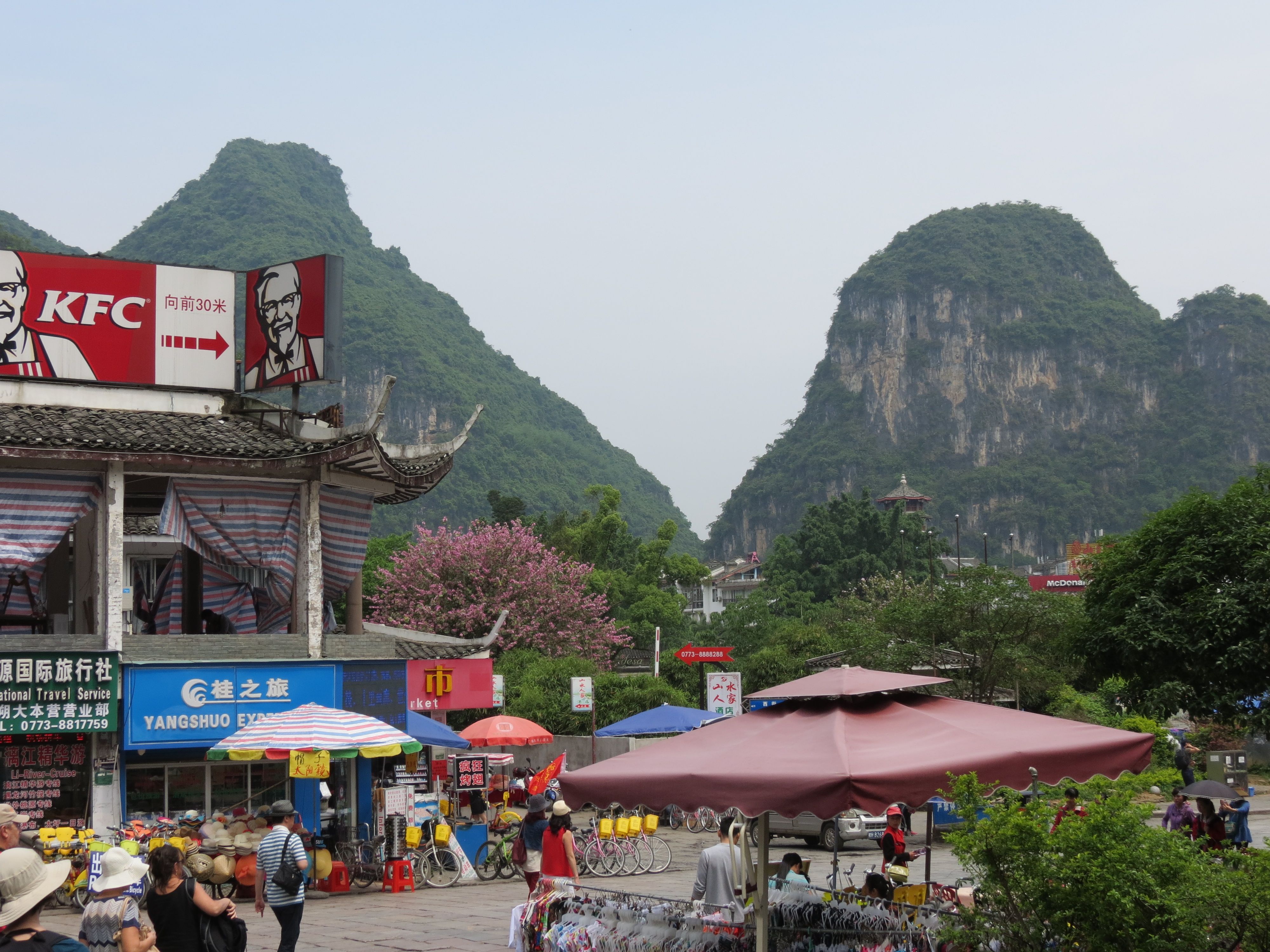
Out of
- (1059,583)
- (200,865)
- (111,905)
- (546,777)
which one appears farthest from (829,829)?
(1059,583)

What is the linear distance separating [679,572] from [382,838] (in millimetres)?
52912

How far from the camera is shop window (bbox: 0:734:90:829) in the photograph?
17.0 metres

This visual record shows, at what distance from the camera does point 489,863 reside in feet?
60.8

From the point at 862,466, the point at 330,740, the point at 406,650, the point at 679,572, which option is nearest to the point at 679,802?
the point at 330,740

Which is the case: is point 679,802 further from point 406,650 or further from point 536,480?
point 536,480

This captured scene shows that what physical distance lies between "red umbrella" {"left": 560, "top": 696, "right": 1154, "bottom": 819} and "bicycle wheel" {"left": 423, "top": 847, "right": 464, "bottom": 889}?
9462 millimetres

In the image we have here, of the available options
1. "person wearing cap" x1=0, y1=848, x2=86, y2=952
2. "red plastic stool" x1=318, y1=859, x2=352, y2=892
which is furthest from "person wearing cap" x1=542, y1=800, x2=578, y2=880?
"person wearing cap" x1=0, y1=848, x2=86, y2=952

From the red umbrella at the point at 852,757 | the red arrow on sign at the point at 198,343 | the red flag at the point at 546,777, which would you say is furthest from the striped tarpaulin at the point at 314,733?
the red umbrella at the point at 852,757

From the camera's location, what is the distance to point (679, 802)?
316 inches

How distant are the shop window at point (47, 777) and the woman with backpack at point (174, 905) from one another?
35.1ft

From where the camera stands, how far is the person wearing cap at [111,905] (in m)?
6.89

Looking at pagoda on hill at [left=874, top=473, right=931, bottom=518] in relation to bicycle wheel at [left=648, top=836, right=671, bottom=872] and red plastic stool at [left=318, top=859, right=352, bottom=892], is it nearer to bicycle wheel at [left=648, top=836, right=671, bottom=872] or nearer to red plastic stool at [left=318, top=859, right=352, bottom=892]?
bicycle wheel at [left=648, top=836, right=671, bottom=872]

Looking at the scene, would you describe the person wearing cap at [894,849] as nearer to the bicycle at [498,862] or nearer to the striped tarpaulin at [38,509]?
the bicycle at [498,862]

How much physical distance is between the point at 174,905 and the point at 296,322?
13.2m
